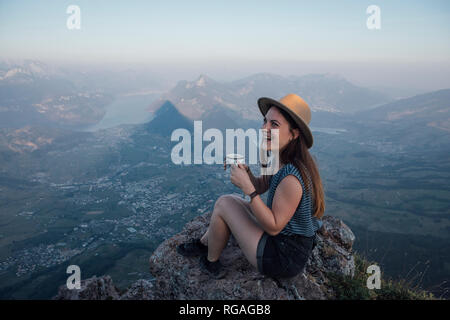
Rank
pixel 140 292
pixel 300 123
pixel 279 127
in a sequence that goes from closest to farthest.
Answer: pixel 300 123, pixel 279 127, pixel 140 292

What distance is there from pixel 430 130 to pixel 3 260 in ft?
838

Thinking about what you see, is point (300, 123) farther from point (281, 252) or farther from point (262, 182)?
point (281, 252)

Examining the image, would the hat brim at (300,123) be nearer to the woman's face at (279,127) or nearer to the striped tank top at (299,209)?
the woman's face at (279,127)

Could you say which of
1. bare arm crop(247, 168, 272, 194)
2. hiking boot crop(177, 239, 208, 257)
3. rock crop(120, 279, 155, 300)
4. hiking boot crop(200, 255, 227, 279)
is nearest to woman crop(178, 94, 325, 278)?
bare arm crop(247, 168, 272, 194)

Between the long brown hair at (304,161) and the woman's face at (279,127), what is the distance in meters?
0.05

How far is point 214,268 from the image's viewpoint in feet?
14.4

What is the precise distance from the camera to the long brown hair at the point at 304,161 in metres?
3.38

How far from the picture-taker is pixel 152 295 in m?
4.64

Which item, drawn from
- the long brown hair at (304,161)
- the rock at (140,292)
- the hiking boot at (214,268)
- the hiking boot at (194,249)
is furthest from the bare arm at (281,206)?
the rock at (140,292)

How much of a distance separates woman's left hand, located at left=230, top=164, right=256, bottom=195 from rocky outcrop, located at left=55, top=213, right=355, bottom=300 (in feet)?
6.24

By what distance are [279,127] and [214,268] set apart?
9.01 feet

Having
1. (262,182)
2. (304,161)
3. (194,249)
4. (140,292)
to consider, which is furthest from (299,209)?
(140,292)
